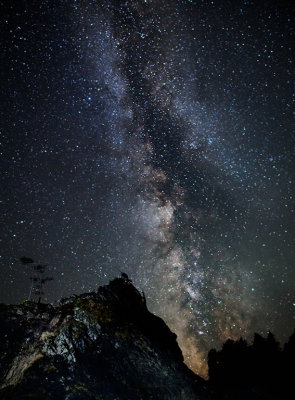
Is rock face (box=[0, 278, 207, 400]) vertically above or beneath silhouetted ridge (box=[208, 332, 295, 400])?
above

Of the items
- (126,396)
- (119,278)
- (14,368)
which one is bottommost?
(126,396)

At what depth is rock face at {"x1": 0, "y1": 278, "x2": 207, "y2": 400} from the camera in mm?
6613

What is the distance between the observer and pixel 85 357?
7.73 meters

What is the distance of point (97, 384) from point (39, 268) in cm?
3639

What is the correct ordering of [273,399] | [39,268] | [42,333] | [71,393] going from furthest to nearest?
[39,268]
[273,399]
[42,333]
[71,393]

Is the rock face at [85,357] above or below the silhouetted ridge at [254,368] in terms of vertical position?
above

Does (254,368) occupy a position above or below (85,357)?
below

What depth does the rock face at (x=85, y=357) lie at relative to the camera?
6.61 metres

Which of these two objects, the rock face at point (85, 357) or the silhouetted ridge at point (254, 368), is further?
the silhouetted ridge at point (254, 368)

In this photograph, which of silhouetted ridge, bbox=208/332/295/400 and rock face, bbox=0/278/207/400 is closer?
rock face, bbox=0/278/207/400

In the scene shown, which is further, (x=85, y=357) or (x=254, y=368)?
(x=254, y=368)

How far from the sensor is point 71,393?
645 cm

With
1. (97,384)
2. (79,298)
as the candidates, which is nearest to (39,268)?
(79,298)

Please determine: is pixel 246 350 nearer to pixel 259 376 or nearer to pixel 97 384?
pixel 259 376
